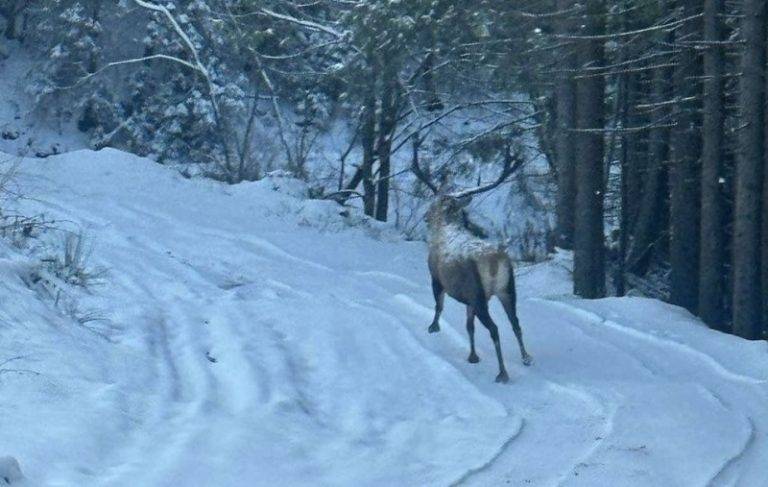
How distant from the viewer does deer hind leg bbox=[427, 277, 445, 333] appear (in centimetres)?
1159

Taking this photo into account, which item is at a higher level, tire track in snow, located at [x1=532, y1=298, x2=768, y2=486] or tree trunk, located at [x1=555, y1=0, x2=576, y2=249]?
tree trunk, located at [x1=555, y1=0, x2=576, y2=249]

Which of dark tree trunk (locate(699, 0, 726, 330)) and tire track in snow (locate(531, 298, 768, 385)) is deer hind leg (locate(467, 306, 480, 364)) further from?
dark tree trunk (locate(699, 0, 726, 330))

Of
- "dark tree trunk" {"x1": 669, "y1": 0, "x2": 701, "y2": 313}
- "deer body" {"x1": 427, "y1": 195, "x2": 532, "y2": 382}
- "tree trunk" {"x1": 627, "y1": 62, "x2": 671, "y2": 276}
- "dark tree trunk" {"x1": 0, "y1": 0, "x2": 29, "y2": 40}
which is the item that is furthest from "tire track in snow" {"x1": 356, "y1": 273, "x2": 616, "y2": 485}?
"dark tree trunk" {"x1": 0, "y1": 0, "x2": 29, "y2": 40}

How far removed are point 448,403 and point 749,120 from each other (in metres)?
6.65

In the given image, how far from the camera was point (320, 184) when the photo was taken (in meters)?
26.9

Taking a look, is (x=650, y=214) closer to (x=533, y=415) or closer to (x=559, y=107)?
(x=559, y=107)

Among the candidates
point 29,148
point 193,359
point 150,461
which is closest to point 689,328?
point 193,359

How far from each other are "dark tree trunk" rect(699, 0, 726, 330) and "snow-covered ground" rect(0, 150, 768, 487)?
5.62 feet

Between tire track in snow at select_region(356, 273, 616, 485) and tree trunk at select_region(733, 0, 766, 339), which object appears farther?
tree trunk at select_region(733, 0, 766, 339)

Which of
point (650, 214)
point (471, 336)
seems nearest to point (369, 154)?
point (650, 214)

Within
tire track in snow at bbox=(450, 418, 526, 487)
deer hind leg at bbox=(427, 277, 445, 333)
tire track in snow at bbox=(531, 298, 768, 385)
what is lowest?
tire track in snow at bbox=(531, 298, 768, 385)

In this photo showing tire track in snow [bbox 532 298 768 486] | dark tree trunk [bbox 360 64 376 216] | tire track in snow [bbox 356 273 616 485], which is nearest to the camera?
tire track in snow [bbox 356 273 616 485]

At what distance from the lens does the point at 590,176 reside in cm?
1700

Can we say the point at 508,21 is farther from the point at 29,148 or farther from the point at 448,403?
the point at 29,148
